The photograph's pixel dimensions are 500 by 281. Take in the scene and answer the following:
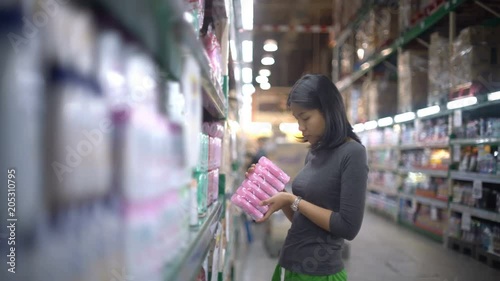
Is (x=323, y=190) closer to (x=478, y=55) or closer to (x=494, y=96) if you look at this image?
(x=494, y=96)

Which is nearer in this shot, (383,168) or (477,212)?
(477,212)

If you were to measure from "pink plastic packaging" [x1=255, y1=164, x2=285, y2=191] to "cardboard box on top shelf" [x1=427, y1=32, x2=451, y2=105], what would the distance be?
4.28 m

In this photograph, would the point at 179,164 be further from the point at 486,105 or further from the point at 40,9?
the point at 486,105

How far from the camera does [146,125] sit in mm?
557

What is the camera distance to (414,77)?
6387 millimetres

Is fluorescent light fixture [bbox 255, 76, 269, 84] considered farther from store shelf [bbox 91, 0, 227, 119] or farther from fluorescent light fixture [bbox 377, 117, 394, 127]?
store shelf [bbox 91, 0, 227, 119]

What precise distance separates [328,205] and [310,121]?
0.99 ft

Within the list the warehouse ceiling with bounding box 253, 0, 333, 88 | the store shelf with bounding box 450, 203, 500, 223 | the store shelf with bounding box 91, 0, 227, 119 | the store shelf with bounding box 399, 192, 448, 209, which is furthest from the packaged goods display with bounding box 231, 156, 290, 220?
the warehouse ceiling with bounding box 253, 0, 333, 88

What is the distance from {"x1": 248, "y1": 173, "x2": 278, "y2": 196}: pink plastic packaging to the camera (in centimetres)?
160

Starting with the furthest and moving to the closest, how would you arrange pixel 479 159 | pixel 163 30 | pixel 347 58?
pixel 347 58, pixel 479 159, pixel 163 30

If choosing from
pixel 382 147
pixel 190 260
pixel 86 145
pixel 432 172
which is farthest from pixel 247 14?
pixel 382 147

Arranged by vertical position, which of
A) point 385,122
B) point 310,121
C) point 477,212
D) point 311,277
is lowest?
point 477,212

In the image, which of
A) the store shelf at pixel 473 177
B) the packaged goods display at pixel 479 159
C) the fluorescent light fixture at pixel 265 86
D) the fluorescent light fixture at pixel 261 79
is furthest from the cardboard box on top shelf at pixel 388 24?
the fluorescent light fixture at pixel 265 86

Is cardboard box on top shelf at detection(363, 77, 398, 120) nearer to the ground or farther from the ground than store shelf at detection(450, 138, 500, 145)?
farther from the ground
